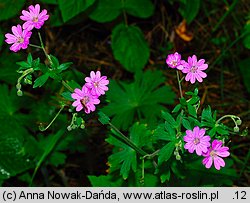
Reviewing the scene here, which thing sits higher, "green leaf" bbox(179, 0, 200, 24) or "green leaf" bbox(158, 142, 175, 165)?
"green leaf" bbox(179, 0, 200, 24)

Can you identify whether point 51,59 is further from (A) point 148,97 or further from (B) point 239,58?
(B) point 239,58

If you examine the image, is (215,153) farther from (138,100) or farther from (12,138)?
(12,138)

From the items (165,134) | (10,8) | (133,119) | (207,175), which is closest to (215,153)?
(165,134)

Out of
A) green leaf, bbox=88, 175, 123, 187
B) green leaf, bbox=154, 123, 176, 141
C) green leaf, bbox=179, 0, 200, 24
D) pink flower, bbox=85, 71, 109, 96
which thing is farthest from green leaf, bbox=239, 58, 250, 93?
pink flower, bbox=85, 71, 109, 96

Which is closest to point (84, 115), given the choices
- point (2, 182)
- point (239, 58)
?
point (2, 182)

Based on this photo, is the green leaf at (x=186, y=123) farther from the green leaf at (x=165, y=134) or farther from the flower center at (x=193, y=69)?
the flower center at (x=193, y=69)

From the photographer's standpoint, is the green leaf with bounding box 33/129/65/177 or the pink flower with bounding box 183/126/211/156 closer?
the pink flower with bounding box 183/126/211/156

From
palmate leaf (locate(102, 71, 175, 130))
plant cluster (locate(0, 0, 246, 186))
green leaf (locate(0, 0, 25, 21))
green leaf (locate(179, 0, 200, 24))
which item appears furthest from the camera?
green leaf (locate(179, 0, 200, 24))

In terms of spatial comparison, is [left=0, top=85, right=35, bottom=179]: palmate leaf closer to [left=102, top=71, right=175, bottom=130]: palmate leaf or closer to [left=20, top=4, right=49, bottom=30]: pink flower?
[left=102, top=71, right=175, bottom=130]: palmate leaf
